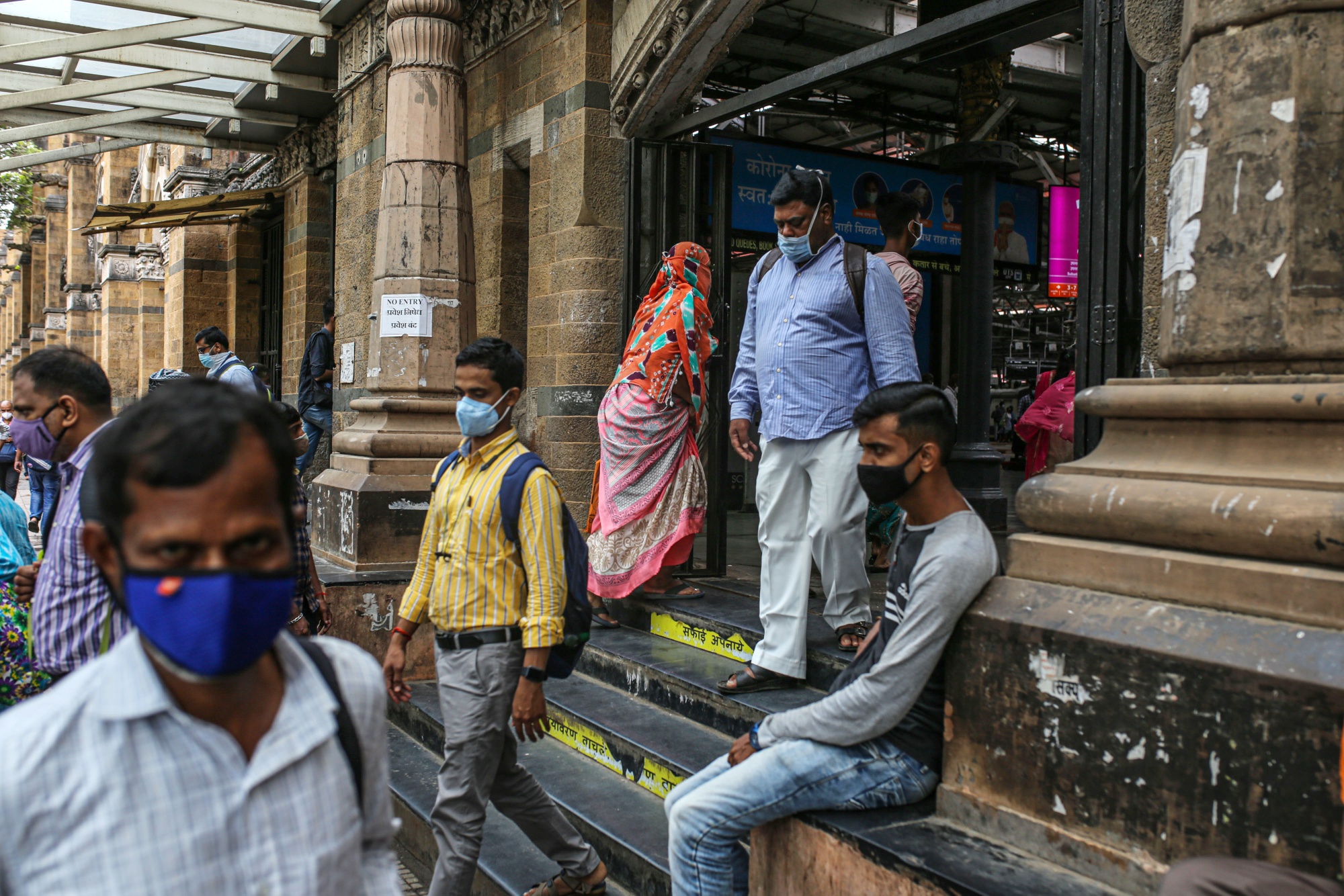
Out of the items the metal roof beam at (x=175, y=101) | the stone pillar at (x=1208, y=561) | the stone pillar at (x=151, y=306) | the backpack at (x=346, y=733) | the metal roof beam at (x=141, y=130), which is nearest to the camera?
the backpack at (x=346, y=733)

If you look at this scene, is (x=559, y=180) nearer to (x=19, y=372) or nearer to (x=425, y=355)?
(x=425, y=355)

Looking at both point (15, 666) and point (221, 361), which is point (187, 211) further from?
point (15, 666)

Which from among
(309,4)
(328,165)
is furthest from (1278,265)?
(328,165)

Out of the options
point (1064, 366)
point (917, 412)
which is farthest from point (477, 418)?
point (1064, 366)

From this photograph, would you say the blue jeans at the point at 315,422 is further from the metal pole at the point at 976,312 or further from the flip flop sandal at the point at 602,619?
the metal pole at the point at 976,312

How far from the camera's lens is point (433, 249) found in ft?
23.1

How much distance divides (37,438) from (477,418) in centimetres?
125

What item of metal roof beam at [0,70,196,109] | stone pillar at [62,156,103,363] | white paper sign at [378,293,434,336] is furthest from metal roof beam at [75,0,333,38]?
stone pillar at [62,156,103,363]

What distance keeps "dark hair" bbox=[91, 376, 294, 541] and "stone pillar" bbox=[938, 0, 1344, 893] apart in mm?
1925

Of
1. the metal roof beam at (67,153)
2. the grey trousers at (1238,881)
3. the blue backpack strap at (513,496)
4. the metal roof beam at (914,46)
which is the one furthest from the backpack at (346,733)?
the metal roof beam at (67,153)

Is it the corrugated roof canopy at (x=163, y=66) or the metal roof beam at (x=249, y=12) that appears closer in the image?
the metal roof beam at (x=249, y=12)

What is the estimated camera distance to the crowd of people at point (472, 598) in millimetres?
1196

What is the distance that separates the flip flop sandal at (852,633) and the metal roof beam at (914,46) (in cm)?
252

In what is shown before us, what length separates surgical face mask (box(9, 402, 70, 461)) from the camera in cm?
300
